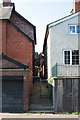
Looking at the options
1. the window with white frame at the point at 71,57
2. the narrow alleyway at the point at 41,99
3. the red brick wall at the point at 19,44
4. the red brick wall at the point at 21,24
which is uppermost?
the red brick wall at the point at 21,24

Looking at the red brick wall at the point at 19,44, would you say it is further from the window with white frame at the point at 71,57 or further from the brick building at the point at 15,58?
the window with white frame at the point at 71,57

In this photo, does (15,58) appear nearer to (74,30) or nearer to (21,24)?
(21,24)

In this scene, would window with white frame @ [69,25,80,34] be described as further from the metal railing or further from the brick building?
the brick building

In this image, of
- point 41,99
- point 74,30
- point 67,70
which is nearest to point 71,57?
point 67,70

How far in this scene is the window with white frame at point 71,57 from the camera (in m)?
26.4

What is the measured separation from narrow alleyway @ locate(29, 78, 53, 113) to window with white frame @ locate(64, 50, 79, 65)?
399 centimetres

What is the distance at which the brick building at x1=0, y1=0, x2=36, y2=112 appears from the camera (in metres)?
23.8

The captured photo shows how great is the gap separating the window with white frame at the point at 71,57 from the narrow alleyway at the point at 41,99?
3.99 meters

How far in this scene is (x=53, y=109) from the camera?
23594 mm

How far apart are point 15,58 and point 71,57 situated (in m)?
6.52

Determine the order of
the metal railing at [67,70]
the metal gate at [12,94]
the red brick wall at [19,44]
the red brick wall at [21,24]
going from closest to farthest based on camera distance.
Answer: the metal gate at [12,94], the metal railing at [67,70], the red brick wall at [19,44], the red brick wall at [21,24]

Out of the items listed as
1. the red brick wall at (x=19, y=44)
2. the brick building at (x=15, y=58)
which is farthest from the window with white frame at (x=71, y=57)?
the red brick wall at (x=19, y=44)

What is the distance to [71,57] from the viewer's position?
2627cm

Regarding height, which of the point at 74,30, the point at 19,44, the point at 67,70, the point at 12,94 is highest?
the point at 74,30
